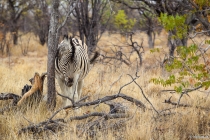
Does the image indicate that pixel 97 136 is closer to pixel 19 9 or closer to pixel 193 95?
pixel 193 95

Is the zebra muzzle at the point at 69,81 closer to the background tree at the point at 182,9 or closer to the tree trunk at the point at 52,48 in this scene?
the tree trunk at the point at 52,48

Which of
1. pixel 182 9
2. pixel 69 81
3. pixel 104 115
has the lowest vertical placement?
pixel 104 115

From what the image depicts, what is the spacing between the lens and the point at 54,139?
12.8ft

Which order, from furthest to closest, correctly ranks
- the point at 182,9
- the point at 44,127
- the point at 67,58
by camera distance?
the point at 182,9 → the point at 67,58 → the point at 44,127

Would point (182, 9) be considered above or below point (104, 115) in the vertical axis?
above

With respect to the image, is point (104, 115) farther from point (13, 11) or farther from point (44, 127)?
point (13, 11)

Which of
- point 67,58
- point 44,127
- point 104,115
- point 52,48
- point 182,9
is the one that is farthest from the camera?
point 182,9

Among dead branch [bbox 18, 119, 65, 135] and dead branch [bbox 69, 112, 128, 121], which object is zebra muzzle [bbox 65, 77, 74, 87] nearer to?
dead branch [bbox 69, 112, 128, 121]

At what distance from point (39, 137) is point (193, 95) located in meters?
3.68

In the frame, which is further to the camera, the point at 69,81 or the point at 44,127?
the point at 69,81

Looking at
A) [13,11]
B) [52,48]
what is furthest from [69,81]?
[13,11]

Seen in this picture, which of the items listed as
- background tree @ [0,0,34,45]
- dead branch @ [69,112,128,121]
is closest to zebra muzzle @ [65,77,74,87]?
dead branch @ [69,112,128,121]

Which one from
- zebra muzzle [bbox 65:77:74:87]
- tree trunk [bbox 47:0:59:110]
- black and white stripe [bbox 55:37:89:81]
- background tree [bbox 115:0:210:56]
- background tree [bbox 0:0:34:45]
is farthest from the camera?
background tree [bbox 0:0:34:45]

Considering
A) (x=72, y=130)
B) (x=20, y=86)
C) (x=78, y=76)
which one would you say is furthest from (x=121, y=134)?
(x=20, y=86)
